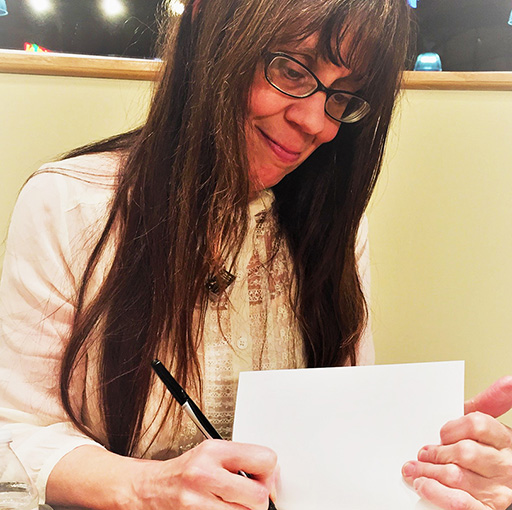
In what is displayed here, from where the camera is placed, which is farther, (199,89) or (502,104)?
(502,104)

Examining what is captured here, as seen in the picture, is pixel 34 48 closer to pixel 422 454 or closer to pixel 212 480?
pixel 212 480

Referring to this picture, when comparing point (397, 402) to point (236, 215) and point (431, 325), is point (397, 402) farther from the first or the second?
point (236, 215)

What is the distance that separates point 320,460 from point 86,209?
44 centimetres

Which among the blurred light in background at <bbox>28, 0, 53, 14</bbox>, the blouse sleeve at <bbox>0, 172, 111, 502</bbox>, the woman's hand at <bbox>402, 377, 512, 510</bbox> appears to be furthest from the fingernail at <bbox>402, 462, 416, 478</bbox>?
the blurred light in background at <bbox>28, 0, 53, 14</bbox>

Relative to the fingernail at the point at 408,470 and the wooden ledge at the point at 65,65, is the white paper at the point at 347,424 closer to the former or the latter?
the fingernail at the point at 408,470

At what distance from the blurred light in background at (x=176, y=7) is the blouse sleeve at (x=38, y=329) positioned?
0.30 m

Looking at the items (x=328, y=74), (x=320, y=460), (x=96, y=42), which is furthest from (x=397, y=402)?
(x=96, y=42)

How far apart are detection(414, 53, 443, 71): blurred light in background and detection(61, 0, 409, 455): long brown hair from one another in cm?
5

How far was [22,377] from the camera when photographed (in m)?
0.79

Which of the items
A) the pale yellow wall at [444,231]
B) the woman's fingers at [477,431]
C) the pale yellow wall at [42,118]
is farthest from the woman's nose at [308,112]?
the woman's fingers at [477,431]

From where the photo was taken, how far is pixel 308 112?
87cm

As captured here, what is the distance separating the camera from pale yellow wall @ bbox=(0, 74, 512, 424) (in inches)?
36.9

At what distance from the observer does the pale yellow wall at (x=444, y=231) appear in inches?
36.9

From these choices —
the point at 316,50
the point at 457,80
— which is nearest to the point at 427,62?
the point at 457,80
